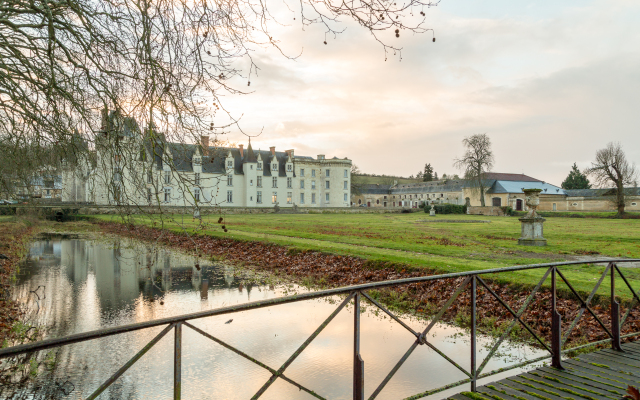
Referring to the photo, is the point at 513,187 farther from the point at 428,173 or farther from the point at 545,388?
the point at 545,388

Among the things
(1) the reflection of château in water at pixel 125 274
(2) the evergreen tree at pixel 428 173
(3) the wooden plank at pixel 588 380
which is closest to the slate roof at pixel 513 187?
(2) the evergreen tree at pixel 428 173

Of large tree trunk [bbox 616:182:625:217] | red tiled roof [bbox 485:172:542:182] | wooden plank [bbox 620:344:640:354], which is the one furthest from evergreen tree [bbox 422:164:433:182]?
wooden plank [bbox 620:344:640:354]

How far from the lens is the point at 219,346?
22.4 feet

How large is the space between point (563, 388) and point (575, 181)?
85418 millimetres

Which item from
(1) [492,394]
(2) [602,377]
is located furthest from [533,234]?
(1) [492,394]

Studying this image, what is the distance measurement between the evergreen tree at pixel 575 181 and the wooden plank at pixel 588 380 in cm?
8309

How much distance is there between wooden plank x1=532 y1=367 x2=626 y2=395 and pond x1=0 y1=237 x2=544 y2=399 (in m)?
1.45

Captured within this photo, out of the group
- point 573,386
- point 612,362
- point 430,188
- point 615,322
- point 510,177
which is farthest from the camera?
point 430,188

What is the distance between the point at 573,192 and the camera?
6838 centimetres

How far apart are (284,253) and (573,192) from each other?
68.0m

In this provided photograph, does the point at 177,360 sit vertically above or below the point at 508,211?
above

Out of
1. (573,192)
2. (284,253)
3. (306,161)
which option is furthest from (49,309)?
(573,192)

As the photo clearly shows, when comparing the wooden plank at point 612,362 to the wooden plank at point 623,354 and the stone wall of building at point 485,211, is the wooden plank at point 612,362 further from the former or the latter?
the stone wall of building at point 485,211

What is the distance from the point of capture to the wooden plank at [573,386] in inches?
147
